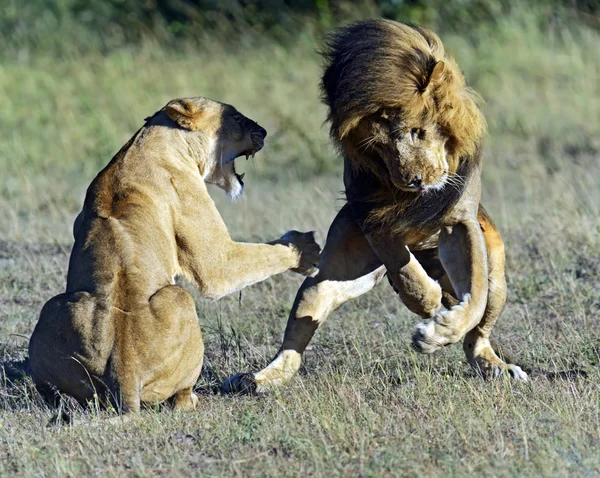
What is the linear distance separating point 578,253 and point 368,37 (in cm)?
295

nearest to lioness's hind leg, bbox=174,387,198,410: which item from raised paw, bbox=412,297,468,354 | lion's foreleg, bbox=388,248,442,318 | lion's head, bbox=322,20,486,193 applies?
raised paw, bbox=412,297,468,354

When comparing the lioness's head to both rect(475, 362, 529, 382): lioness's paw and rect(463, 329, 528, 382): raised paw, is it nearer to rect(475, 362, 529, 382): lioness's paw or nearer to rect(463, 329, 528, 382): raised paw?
rect(463, 329, 528, 382): raised paw

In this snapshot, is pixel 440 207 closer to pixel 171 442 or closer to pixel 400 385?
pixel 400 385

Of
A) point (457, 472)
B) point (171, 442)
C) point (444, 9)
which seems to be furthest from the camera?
point (444, 9)

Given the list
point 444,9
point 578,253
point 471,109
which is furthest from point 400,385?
point 444,9

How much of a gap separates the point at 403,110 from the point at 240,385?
1.46 metres

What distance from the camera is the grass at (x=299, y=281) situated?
13.1 ft

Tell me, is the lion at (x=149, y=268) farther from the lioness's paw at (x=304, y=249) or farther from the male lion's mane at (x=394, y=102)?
the male lion's mane at (x=394, y=102)

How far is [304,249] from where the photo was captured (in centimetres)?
517

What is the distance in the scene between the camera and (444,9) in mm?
15953

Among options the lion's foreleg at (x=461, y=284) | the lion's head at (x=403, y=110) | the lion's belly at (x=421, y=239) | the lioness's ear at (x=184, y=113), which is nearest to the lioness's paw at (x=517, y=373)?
the lion's foreleg at (x=461, y=284)

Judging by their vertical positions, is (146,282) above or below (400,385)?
above

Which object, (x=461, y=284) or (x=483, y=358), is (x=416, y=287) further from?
(x=483, y=358)

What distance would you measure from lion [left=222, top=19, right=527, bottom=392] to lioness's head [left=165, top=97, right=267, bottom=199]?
51 cm
